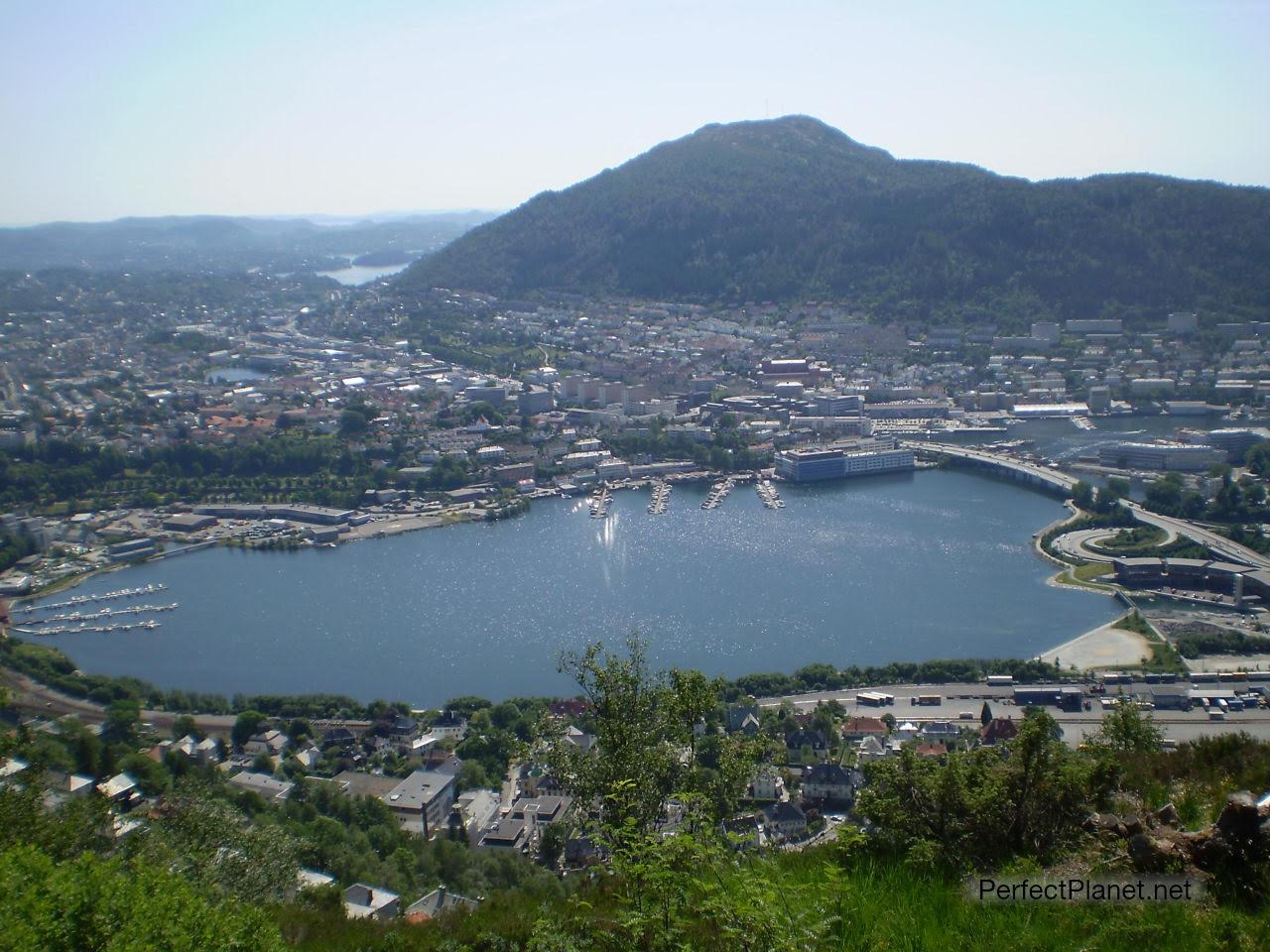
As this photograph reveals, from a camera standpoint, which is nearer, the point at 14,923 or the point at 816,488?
the point at 14,923

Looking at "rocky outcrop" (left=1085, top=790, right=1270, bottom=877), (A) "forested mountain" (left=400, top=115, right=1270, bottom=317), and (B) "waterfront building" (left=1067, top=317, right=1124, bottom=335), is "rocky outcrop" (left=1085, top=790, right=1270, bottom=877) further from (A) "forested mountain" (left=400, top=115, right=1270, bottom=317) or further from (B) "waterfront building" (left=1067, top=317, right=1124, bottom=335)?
(A) "forested mountain" (left=400, top=115, right=1270, bottom=317)

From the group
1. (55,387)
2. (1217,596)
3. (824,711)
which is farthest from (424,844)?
(55,387)

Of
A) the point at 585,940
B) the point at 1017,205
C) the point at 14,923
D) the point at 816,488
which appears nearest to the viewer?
the point at 585,940

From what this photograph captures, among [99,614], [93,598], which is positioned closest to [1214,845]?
[99,614]

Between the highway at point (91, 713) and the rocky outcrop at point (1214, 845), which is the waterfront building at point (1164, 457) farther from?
the rocky outcrop at point (1214, 845)

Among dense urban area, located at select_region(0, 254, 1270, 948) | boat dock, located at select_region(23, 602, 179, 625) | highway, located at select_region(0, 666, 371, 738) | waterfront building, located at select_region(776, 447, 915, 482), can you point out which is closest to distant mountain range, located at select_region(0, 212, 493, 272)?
dense urban area, located at select_region(0, 254, 1270, 948)

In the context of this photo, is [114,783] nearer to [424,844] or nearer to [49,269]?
[424,844]
